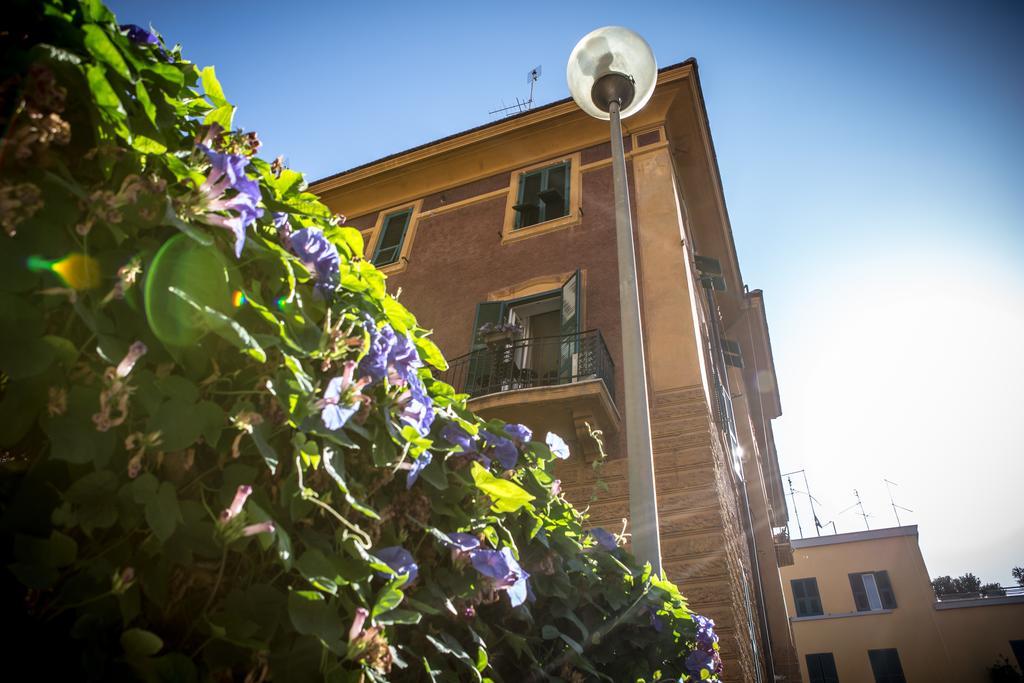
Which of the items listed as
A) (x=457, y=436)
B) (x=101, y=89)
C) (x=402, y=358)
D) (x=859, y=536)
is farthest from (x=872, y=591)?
(x=101, y=89)

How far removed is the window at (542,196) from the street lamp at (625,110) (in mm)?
5406

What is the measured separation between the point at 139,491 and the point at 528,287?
8486 millimetres

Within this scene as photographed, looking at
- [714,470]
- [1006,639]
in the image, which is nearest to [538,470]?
[714,470]

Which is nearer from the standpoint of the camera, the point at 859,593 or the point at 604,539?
the point at 604,539

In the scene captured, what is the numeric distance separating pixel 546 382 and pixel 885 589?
2550 cm

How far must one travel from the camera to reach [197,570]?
3.25 ft

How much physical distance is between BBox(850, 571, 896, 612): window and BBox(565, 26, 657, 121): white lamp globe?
2838 centimetres

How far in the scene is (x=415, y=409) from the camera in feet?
4.25

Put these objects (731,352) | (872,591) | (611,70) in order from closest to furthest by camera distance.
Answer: (611,70), (731,352), (872,591)

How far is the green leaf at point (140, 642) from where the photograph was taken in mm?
804

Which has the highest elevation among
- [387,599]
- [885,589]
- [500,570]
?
[885,589]

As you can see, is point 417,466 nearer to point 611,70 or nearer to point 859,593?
point 611,70

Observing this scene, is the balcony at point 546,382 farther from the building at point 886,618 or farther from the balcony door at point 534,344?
the building at point 886,618

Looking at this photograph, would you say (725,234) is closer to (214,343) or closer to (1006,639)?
(214,343)
